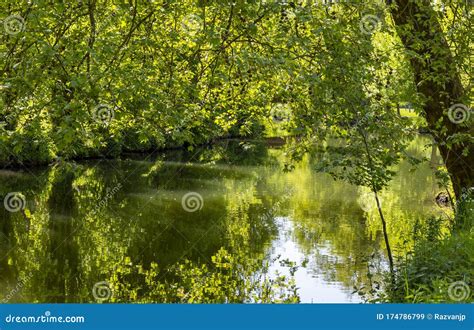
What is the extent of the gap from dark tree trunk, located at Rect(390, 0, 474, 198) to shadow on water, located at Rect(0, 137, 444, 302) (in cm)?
276

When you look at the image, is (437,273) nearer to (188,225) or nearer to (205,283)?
(205,283)

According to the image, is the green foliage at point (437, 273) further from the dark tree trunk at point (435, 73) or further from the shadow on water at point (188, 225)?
the shadow on water at point (188, 225)

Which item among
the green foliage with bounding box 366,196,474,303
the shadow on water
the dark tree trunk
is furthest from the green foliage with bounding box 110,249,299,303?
the dark tree trunk

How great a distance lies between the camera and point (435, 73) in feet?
36.3

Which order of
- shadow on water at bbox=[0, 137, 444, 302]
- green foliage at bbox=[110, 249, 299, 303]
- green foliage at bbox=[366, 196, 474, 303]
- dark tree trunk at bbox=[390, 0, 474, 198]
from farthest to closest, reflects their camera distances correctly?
shadow on water at bbox=[0, 137, 444, 302], green foliage at bbox=[110, 249, 299, 303], dark tree trunk at bbox=[390, 0, 474, 198], green foliage at bbox=[366, 196, 474, 303]

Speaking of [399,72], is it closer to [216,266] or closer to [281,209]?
[216,266]

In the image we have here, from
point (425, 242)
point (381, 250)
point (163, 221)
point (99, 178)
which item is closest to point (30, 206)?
point (163, 221)

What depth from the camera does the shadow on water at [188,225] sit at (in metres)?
14.0

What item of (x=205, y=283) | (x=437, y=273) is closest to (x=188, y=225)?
(x=205, y=283)

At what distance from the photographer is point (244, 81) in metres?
11.9

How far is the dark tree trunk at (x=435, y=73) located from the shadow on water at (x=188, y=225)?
109 inches

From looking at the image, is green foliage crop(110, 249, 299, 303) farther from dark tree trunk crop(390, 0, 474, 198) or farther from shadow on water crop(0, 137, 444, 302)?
dark tree trunk crop(390, 0, 474, 198)

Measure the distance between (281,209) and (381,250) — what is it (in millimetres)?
6208

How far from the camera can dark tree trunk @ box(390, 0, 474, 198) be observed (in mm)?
10695
